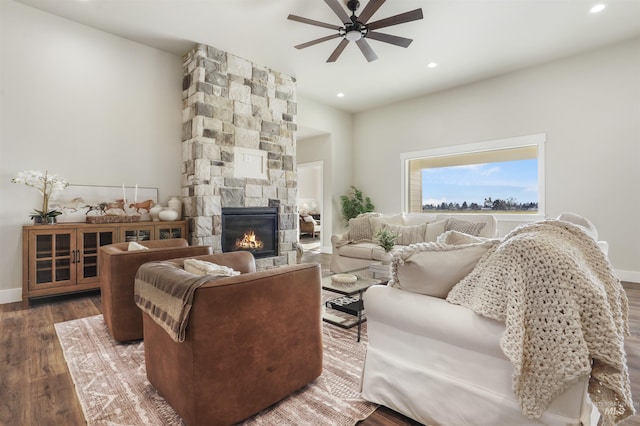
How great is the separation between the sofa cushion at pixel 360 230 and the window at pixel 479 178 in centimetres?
190

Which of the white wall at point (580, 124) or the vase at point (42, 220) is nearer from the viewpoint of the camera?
the vase at point (42, 220)

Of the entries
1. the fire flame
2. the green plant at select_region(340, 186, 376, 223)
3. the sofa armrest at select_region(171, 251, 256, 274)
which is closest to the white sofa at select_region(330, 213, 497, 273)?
the fire flame

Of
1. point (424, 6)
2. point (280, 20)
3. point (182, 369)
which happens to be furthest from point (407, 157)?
point (182, 369)

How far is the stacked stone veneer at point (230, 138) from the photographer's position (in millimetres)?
4223

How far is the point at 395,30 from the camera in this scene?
12.6ft

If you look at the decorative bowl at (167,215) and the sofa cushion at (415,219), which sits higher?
the decorative bowl at (167,215)

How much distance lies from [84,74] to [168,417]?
4095mm

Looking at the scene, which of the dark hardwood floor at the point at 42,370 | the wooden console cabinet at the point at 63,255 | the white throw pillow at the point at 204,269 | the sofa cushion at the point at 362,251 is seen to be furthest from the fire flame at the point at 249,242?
the white throw pillow at the point at 204,269

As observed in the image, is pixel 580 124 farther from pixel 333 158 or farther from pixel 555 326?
pixel 555 326

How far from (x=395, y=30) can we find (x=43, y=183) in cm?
435

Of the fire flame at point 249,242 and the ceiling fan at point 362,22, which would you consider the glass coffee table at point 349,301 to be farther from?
the ceiling fan at point 362,22

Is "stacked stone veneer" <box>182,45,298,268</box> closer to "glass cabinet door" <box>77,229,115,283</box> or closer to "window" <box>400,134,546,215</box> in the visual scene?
"glass cabinet door" <box>77,229,115,283</box>

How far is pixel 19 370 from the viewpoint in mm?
1933

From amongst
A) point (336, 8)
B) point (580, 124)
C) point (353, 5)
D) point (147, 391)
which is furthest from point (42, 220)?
point (580, 124)
